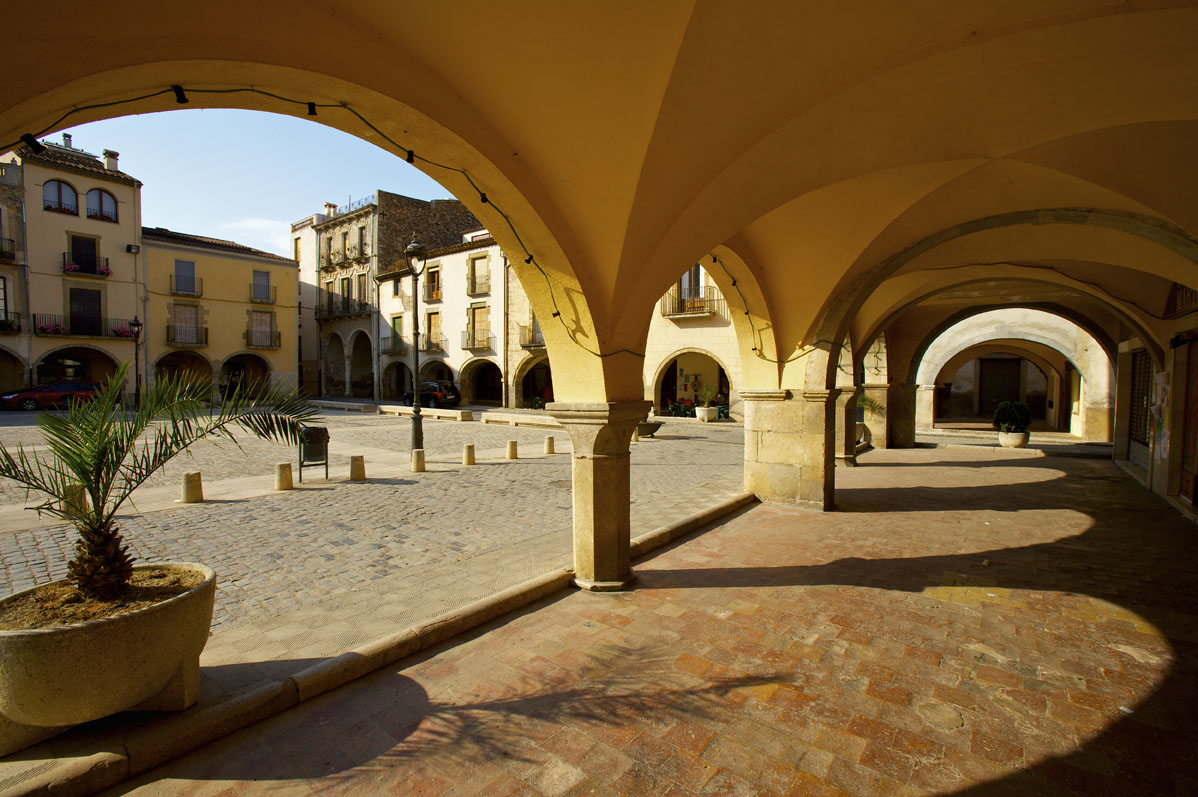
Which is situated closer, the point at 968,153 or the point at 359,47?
the point at 359,47

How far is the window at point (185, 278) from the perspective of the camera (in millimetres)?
28156

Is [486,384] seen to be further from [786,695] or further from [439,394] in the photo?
[786,695]

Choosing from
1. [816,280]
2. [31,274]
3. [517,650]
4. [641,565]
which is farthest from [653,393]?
[31,274]

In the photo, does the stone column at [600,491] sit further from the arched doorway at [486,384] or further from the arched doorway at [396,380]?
the arched doorway at [396,380]

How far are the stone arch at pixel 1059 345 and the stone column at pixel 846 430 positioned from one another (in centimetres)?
484

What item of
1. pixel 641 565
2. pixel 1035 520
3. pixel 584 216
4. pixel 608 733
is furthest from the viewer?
pixel 1035 520

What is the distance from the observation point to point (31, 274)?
77.2 ft

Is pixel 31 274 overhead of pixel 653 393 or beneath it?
overhead

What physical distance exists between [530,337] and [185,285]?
17647mm

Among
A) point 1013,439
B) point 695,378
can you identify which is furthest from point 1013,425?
point 695,378

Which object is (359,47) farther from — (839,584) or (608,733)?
(839,584)

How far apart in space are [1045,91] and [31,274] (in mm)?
32992

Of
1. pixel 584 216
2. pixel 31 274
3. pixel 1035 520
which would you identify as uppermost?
pixel 31 274

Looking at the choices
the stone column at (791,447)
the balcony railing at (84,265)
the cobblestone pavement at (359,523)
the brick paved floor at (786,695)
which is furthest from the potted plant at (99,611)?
the balcony railing at (84,265)
